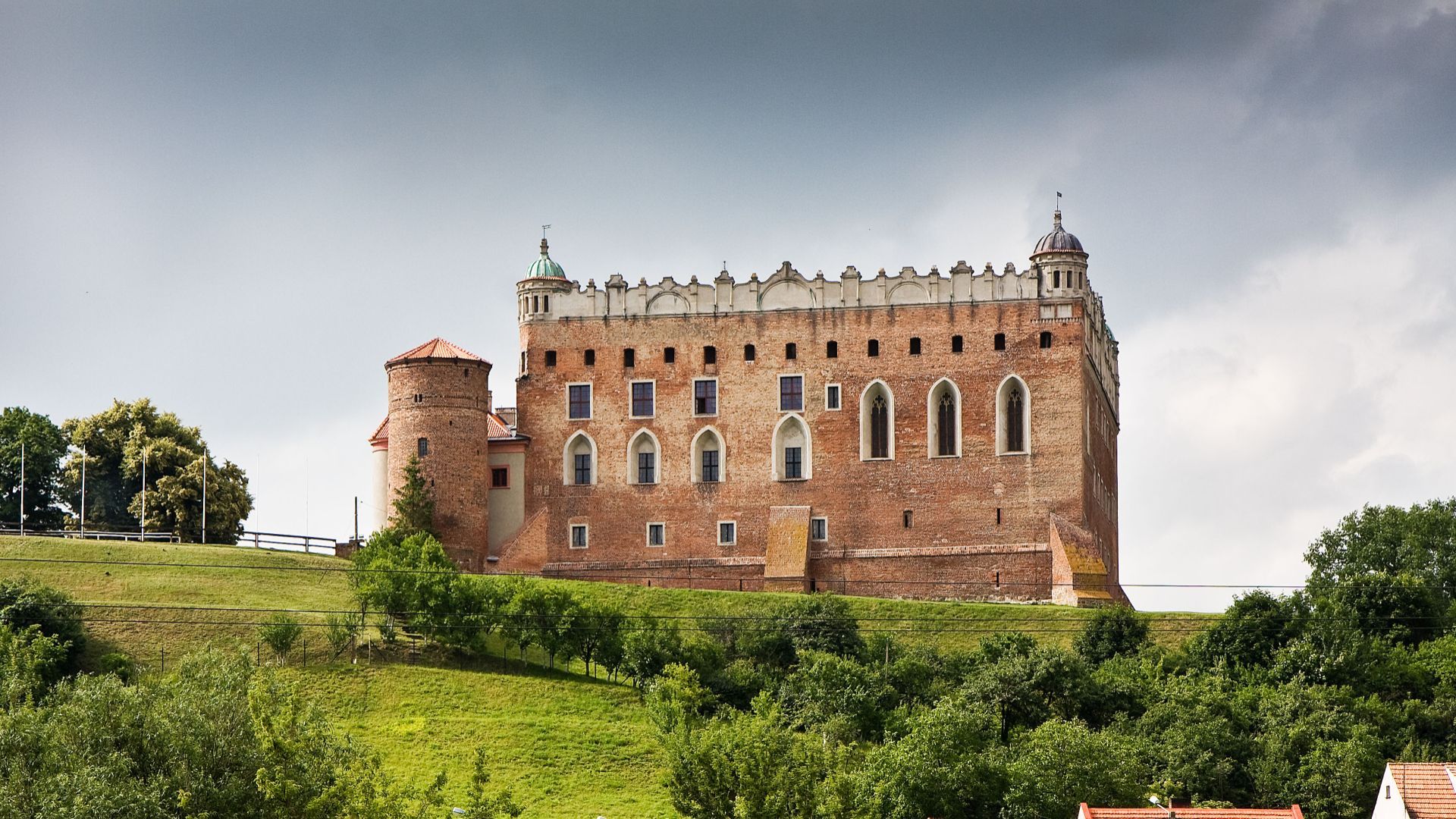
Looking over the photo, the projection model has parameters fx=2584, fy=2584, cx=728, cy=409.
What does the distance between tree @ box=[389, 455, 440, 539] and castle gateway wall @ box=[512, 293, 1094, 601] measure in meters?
3.56

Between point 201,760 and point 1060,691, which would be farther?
point 1060,691

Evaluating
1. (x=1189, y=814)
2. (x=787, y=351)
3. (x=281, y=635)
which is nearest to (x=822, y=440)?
(x=787, y=351)

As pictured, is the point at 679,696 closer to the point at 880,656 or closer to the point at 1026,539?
the point at 880,656

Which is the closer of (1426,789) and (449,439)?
(1426,789)

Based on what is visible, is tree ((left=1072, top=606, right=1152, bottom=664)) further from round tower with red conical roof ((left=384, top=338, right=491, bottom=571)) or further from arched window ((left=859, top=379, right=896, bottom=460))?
round tower with red conical roof ((left=384, top=338, right=491, bottom=571))

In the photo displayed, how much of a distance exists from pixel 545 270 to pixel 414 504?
384 inches

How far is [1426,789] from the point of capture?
164 ft

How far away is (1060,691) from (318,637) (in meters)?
21.0

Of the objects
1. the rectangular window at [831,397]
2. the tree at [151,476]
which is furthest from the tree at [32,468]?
the rectangular window at [831,397]

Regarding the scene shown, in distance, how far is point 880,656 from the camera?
71125 millimetres

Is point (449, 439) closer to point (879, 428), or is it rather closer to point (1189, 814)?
point (879, 428)

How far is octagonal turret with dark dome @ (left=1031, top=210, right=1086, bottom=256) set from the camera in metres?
81.9

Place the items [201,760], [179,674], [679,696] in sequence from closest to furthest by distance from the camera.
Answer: [201,760] → [179,674] → [679,696]

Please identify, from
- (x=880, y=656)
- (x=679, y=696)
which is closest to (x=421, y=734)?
(x=679, y=696)
